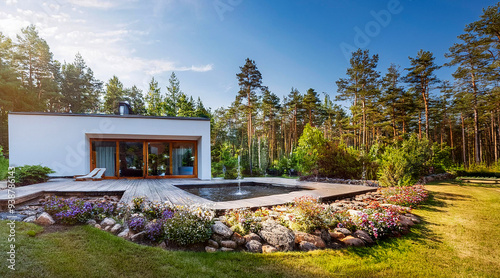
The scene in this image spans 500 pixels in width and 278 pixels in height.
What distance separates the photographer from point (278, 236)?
285cm

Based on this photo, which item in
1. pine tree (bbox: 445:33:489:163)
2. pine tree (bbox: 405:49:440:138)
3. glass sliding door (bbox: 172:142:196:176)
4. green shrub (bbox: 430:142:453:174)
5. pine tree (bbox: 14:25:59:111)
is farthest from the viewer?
pine tree (bbox: 14:25:59:111)

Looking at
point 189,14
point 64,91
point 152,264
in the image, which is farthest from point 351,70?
point 64,91

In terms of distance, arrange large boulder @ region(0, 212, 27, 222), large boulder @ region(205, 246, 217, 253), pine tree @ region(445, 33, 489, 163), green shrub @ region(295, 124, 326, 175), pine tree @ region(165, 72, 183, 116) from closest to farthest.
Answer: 1. large boulder @ region(205, 246, 217, 253)
2. large boulder @ region(0, 212, 27, 222)
3. green shrub @ region(295, 124, 326, 175)
4. pine tree @ region(445, 33, 489, 163)
5. pine tree @ region(165, 72, 183, 116)

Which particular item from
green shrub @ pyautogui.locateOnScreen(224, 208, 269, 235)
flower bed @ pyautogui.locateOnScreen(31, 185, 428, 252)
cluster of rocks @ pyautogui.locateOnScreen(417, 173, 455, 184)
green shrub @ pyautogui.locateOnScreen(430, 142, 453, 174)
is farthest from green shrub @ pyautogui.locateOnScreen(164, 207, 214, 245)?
green shrub @ pyautogui.locateOnScreen(430, 142, 453, 174)

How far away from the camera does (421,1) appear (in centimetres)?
872

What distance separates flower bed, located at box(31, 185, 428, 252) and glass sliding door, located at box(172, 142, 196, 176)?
676cm

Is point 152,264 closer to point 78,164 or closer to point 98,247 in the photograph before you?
point 98,247

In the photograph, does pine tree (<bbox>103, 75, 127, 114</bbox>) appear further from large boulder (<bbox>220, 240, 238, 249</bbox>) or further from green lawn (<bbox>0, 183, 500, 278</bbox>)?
large boulder (<bbox>220, 240, 238, 249</bbox>)

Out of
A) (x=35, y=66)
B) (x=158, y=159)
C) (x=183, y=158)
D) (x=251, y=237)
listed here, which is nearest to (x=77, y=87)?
(x=35, y=66)

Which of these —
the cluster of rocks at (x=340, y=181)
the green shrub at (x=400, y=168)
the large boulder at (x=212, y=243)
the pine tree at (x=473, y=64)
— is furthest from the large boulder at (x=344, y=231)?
the pine tree at (x=473, y=64)

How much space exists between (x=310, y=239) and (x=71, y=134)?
397 inches

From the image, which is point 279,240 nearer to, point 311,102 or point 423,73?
point 423,73

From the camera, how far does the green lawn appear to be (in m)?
2.11

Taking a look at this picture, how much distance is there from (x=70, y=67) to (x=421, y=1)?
92.5 feet
